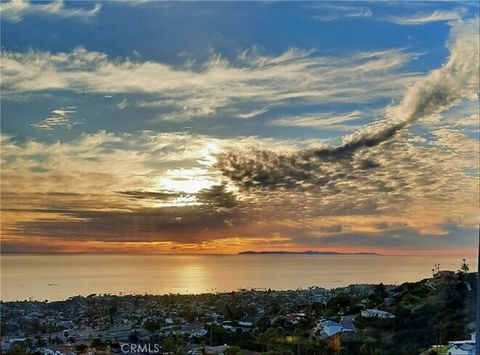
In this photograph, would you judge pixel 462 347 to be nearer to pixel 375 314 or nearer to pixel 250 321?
pixel 375 314

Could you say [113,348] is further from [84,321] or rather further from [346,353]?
[346,353]

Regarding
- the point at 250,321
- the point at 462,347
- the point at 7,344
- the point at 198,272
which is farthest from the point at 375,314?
the point at 7,344

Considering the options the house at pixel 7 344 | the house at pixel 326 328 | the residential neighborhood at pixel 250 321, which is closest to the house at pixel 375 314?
the residential neighborhood at pixel 250 321

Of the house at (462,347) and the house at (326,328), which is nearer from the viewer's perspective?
the house at (462,347)

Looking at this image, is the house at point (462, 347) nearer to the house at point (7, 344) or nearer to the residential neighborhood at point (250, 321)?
the residential neighborhood at point (250, 321)

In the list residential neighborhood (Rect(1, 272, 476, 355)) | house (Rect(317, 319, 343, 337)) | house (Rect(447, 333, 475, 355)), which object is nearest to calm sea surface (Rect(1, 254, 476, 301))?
residential neighborhood (Rect(1, 272, 476, 355))
